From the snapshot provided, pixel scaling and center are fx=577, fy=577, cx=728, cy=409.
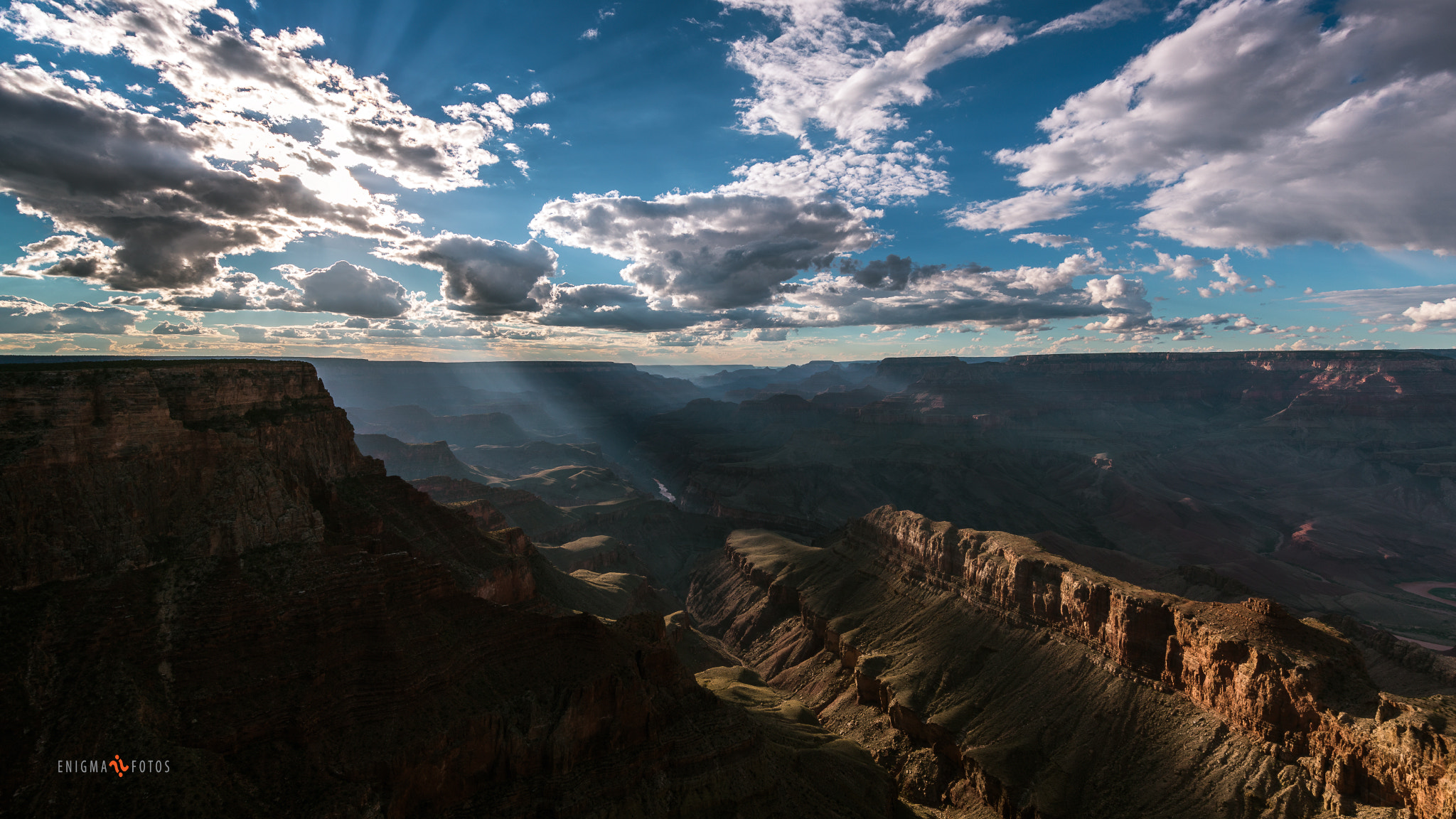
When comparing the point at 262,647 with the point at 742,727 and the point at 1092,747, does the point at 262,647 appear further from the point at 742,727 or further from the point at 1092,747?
the point at 1092,747

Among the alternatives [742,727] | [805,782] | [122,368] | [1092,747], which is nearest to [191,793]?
[122,368]

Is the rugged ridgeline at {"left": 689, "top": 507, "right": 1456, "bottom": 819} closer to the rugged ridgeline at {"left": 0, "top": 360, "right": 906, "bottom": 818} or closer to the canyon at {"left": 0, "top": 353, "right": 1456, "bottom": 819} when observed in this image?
the canyon at {"left": 0, "top": 353, "right": 1456, "bottom": 819}

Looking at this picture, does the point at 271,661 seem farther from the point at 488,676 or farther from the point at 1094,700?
the point at 1094,700

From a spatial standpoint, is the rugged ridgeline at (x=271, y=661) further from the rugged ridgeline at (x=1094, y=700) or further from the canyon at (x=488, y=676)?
the rugged ridgeline at (x=1094, y=700)

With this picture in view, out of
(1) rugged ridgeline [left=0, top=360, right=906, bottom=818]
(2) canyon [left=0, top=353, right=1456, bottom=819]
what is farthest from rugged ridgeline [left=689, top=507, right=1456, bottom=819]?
(1) rugged ridgeline [left=0, top=360, right=906, bottom=818]

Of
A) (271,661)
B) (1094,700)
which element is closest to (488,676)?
(271,661)

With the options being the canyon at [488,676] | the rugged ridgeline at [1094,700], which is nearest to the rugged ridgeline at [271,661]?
the canyon at [488,676]

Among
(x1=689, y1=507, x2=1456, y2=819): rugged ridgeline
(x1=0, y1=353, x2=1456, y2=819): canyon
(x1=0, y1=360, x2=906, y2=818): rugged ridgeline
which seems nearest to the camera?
(x1=0, y1=360, x2=906, y2=818): rugged ridgeline
